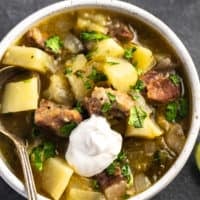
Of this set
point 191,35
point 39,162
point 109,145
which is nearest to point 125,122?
point 109,145

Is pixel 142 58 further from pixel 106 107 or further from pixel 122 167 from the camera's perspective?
pixel 122 167

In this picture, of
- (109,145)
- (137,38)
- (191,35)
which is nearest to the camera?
(109,145)

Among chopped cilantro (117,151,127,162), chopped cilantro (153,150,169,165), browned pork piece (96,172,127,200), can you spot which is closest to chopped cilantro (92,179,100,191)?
browned pork piece (96,172,127,200)

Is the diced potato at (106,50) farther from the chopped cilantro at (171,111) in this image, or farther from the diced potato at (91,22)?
the chopped cilantro at (171,111)

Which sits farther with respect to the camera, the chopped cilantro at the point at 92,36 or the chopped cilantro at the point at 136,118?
the chopped cilantro at the point at 92,36

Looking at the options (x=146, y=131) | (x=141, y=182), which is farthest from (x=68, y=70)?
(x=141, y=182)

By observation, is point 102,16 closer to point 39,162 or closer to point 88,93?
point 88,93

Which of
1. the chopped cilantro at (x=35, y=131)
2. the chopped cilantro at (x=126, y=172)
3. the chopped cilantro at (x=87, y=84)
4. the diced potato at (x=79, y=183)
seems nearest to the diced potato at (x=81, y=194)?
Answer: the diced potato at (x=79, y=183)
